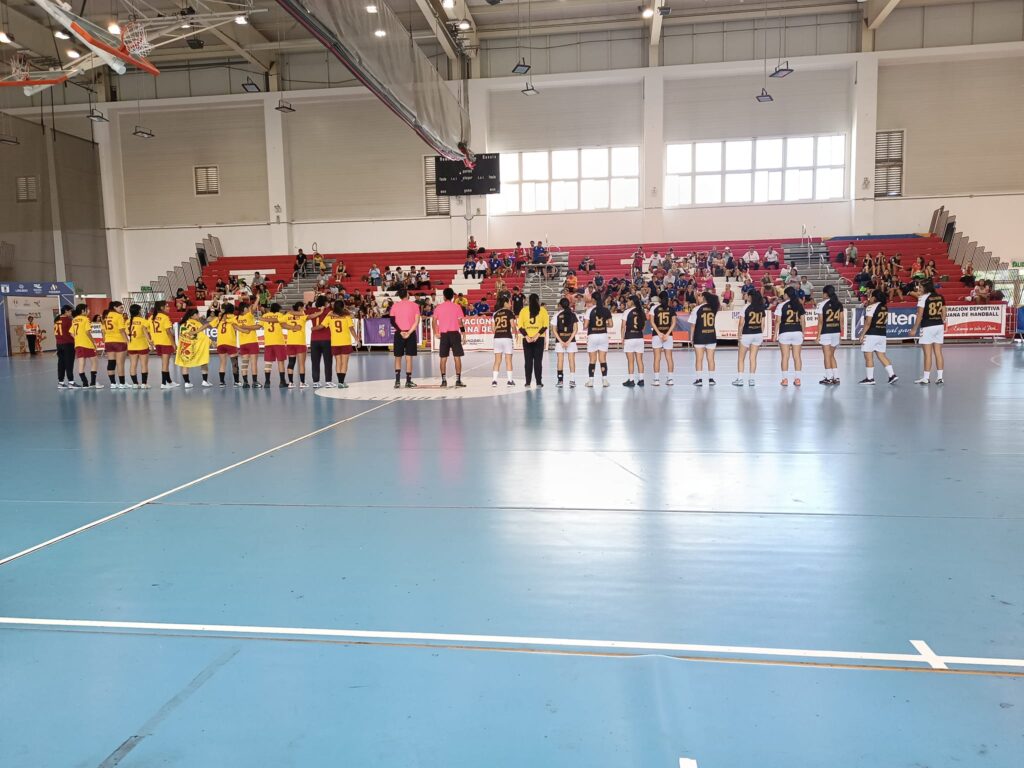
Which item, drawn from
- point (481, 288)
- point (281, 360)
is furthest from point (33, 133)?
point (281, 360)

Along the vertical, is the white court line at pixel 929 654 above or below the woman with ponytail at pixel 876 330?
below

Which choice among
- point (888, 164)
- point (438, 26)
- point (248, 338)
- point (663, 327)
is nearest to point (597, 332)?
point (663, 327)

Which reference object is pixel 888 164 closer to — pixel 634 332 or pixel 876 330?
pixel 876 330

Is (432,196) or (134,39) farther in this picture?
(432,196)

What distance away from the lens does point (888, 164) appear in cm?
2625

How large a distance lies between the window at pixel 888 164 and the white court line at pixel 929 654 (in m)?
27.9

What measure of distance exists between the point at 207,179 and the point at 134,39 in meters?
19.1

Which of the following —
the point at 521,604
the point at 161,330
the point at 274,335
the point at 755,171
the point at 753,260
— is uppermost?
the point at 755,171

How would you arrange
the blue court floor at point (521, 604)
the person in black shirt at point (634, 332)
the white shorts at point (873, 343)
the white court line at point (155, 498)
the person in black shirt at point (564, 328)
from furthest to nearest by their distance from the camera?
1. the person in black shirt at point (564, 328)
2. the person in black shirt at point (634, 332)
3. the white shorts at point (873, 343)
4. the white court line at point (155, 498)
5. the blue court floor at point (521, 604)

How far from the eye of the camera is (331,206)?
96.5ft

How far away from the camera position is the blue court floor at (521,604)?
233cm

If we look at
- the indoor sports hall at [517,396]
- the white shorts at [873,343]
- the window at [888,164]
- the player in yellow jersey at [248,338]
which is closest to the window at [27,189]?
the indoor sports hall at [517,396]

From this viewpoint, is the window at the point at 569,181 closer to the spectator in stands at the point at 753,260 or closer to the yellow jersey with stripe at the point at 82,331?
the spectator in stands at the point at 753,260

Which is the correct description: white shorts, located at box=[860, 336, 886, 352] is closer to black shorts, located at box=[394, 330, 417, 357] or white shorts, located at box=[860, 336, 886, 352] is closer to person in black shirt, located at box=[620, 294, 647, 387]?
person in black shirt, located at box=[620, 294, 647, 387]
